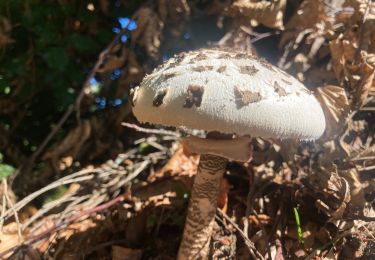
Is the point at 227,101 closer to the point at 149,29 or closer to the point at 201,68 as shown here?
the point at 201,68

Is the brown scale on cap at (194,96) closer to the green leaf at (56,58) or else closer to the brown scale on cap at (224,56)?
the brown scale on cap at (224,56)

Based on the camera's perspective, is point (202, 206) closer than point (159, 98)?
No

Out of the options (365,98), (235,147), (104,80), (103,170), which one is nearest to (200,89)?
(235,147)

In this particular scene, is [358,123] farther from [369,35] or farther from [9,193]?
[9,193]

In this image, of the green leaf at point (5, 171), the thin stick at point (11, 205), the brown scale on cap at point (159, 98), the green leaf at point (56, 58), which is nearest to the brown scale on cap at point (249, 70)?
the brown scale on cap at point (159, 98)

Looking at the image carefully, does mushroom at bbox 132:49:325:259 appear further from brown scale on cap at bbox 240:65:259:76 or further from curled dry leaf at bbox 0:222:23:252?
curled dry leaf at bbox 0:222:23:252

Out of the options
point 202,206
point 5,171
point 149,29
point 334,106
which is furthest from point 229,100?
point 5,171
